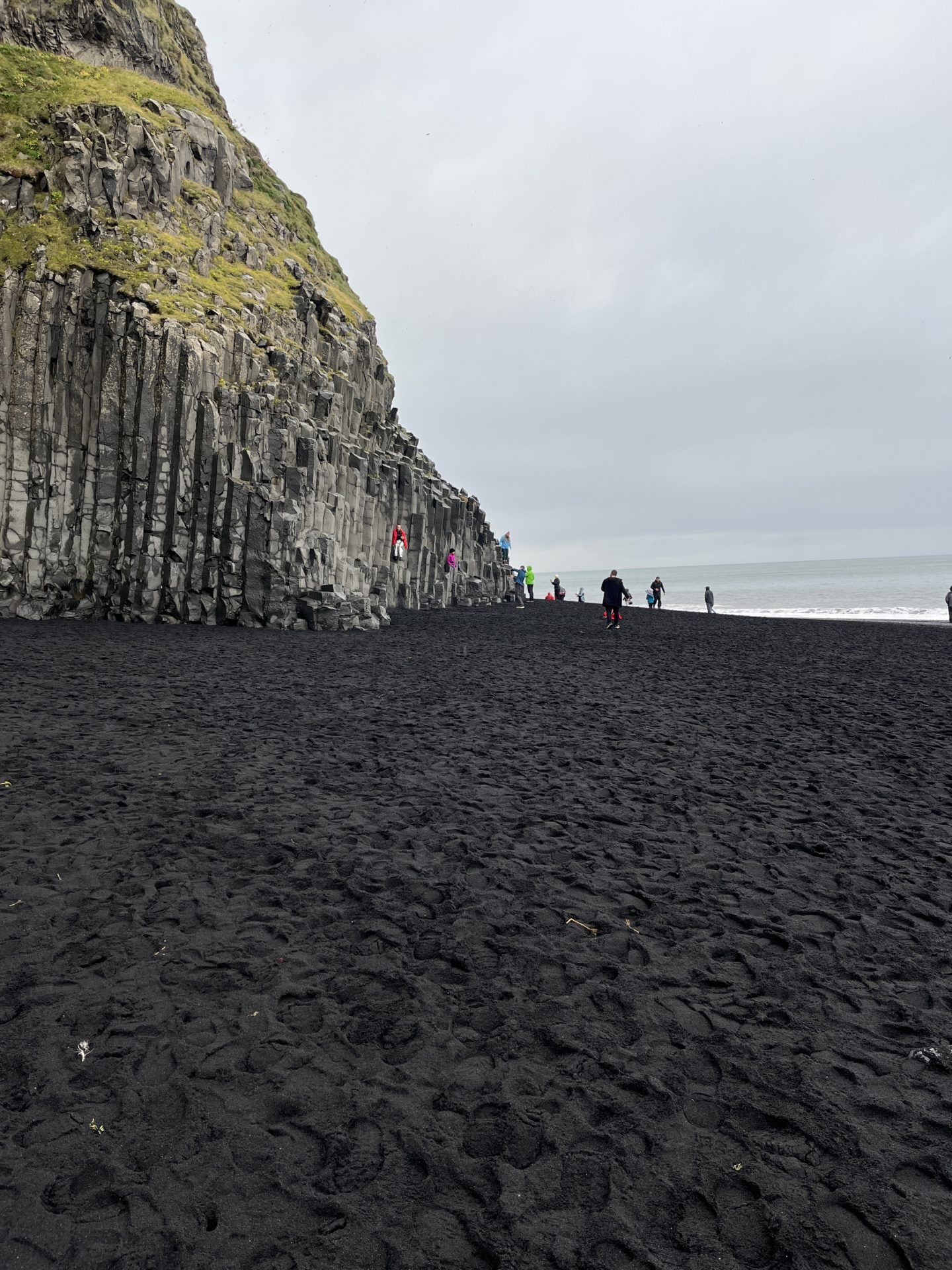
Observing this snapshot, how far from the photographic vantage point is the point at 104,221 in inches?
1062

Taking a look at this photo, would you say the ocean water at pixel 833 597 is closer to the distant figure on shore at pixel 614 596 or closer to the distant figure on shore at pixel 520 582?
the distant figure on shore at pixel 520 582

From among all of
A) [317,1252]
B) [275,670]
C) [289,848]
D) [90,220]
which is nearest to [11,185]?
[90,220]

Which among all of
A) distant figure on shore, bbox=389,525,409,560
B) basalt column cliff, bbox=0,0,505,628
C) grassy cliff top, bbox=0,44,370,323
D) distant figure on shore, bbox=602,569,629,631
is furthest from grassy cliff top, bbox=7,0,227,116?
distant figure on shore, bbox=602,569,629,631

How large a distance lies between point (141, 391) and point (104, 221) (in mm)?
7652

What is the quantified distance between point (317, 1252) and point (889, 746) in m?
11.6

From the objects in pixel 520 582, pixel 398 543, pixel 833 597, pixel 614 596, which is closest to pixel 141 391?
pixel 398 543

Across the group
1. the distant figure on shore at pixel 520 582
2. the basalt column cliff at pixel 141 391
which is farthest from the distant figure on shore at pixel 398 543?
the distant figure on shore at pixel 520 582

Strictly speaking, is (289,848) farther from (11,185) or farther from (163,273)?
(11,185)

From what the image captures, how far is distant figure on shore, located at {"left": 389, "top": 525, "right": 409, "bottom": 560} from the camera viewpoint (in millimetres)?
41031

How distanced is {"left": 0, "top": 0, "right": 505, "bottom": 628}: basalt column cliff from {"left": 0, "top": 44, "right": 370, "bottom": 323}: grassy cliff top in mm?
90

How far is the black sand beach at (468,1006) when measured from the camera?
9.76 feet

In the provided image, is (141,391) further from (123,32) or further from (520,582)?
(520,582)

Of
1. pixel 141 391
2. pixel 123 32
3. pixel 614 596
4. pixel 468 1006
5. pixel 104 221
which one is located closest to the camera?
pixel 468 1006

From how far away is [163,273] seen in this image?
27.5 metres
